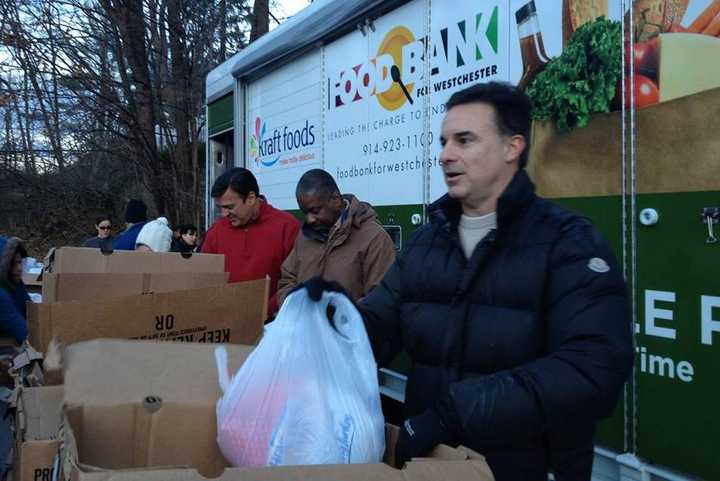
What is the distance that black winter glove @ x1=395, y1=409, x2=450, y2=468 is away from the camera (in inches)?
57.6

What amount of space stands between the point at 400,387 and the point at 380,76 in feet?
5.39

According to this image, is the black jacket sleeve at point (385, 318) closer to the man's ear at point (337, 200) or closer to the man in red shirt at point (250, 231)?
the man's ear at point (337, 200)

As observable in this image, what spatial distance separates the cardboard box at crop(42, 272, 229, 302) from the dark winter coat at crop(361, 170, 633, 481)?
1545 millimetres

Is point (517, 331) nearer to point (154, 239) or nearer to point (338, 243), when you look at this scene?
point (338, 243)

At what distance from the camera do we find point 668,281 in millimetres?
2164

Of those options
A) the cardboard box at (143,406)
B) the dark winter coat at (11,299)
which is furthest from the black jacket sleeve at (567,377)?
the dark winter coat at (11,299)

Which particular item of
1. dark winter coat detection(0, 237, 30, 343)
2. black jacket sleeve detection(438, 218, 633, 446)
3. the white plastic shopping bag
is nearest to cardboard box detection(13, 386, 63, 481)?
the white plastic shopping bag

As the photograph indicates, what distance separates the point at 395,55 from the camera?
374cm

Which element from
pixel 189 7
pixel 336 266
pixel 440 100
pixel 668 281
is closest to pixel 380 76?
pixel 440 100

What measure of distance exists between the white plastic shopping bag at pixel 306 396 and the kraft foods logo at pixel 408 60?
5.62 ft

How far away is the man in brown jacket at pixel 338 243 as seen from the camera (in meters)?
3.17

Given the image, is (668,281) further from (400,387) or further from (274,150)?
(274,150)

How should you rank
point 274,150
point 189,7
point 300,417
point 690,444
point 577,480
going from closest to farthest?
point 300,417, point 577,480, point 690,444, point 274,150, point 189,7

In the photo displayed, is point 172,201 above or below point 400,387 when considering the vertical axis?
above
